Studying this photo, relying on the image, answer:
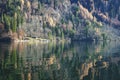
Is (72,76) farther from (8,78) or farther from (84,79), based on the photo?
(8,78)

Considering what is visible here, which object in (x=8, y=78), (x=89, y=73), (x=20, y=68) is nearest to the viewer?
(x=8, y=78)

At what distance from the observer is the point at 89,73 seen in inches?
3647

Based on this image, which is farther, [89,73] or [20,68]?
[20,68]

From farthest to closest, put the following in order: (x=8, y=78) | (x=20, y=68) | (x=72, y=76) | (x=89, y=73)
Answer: (x=20, y=68), (x=89, y=73), (x=72, y=76), (x=8, y=78)

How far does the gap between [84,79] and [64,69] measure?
60.4 feet

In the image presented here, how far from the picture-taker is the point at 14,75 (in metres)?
83.8

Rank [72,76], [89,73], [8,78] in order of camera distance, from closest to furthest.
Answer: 1. [8,78]
2. [72,76]
3. [89,73]

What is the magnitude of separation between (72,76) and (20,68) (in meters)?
20.1

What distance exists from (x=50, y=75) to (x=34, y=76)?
5027 mm

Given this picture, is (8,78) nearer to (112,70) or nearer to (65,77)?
(65,77)

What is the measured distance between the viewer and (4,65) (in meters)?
104

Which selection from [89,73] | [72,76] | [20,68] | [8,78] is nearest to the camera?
[8,78]

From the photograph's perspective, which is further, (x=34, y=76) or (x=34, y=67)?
(x=34, y=67)

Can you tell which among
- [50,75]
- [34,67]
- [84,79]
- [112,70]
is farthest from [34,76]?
[112,70]
